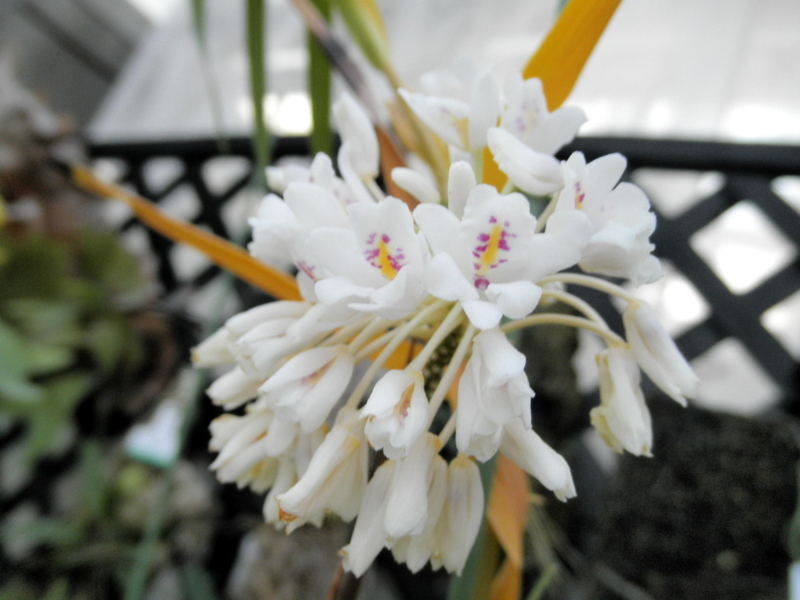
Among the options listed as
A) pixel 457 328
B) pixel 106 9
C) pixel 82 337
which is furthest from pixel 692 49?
pixel 106 9

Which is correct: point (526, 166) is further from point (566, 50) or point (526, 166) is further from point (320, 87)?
point (320, 87)

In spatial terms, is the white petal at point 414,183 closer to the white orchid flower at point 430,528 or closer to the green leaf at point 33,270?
the white orchid flower at point 430,528

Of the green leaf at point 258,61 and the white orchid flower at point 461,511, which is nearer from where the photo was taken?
the white orchid flower at point 461,511

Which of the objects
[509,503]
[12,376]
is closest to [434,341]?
[509,503]

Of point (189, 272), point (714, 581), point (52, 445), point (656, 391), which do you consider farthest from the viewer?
point (189, 272)

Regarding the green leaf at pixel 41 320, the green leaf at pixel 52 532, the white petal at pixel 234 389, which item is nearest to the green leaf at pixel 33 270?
the green leaf at pixel 41 320

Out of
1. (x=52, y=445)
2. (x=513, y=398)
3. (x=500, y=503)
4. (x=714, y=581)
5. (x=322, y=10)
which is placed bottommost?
(x=714, y=581)

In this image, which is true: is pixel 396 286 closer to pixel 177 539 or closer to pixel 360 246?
pixel 360 246
